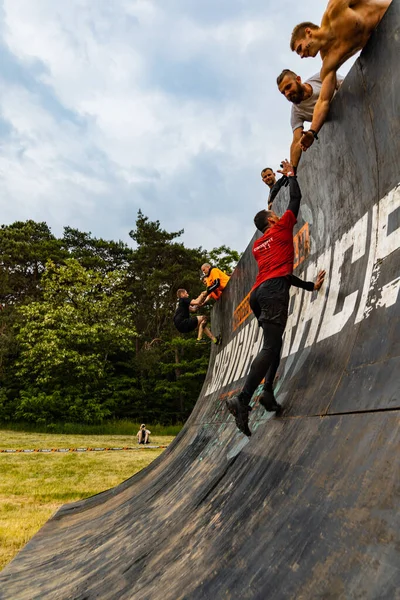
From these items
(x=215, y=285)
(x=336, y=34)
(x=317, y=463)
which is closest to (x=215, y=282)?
(x=215, y=285)

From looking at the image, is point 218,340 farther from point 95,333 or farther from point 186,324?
point 95,333

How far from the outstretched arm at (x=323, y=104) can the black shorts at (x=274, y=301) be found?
983 millimetres

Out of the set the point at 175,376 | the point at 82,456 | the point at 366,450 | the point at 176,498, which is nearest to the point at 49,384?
the point at 175,376

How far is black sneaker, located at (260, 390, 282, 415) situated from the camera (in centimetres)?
288

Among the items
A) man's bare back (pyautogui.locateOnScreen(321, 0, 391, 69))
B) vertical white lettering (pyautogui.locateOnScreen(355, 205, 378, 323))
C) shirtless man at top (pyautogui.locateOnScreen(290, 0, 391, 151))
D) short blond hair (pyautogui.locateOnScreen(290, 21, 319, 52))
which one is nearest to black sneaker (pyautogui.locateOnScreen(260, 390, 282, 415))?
vertical white lettering (pyautogui.locateOnScreen(355, 205, 378, 323))

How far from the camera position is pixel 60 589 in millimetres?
2627

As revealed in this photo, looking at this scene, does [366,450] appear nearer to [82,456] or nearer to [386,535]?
[386,535]

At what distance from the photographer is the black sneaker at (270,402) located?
9.46 ft

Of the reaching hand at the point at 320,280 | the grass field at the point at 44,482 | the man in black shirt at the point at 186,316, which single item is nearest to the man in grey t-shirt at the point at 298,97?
the reaching hand at the point at 320,280

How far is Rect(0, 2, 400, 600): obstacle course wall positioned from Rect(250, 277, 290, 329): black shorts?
0.30 metres

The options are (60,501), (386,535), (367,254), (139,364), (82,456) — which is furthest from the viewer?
(139,364)

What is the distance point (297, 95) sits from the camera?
3.95m

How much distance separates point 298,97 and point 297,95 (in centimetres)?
3

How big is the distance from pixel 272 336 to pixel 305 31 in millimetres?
2060
